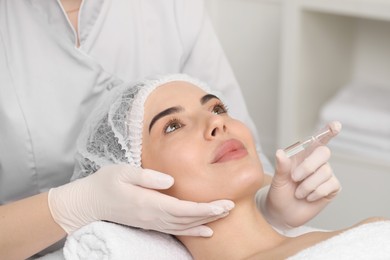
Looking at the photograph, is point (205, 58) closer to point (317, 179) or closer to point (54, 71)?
point (54, 71)

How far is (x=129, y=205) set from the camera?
5.03ft

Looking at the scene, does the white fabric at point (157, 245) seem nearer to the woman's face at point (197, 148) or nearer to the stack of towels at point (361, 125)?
the woman's face at point (197, 148)

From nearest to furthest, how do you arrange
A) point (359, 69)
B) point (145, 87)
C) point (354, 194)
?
1. point (145, 87)
2. point (354, 194)
3. point (359, 69)

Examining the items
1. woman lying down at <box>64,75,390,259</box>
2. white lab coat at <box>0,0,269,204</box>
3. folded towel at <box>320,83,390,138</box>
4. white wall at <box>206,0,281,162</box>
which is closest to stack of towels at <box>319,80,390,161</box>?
folded towel at <box>320,83,390,138</box>

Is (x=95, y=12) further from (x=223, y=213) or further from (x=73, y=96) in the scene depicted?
(x=223, y=213)

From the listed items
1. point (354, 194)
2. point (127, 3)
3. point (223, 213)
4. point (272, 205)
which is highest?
point (127, 3)

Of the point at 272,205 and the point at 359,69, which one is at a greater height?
the point at 272,205

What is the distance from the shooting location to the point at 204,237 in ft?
5.16

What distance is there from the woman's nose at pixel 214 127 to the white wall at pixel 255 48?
115 centimetres

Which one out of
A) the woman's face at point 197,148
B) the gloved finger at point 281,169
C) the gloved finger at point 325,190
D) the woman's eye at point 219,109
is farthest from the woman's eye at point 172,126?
the gloved finger at point 325,190

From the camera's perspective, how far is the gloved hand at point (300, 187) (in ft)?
5.23

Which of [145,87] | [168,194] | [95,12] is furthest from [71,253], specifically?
[95,12]

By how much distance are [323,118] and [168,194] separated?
109 cm

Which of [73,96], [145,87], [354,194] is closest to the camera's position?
[145,87]
